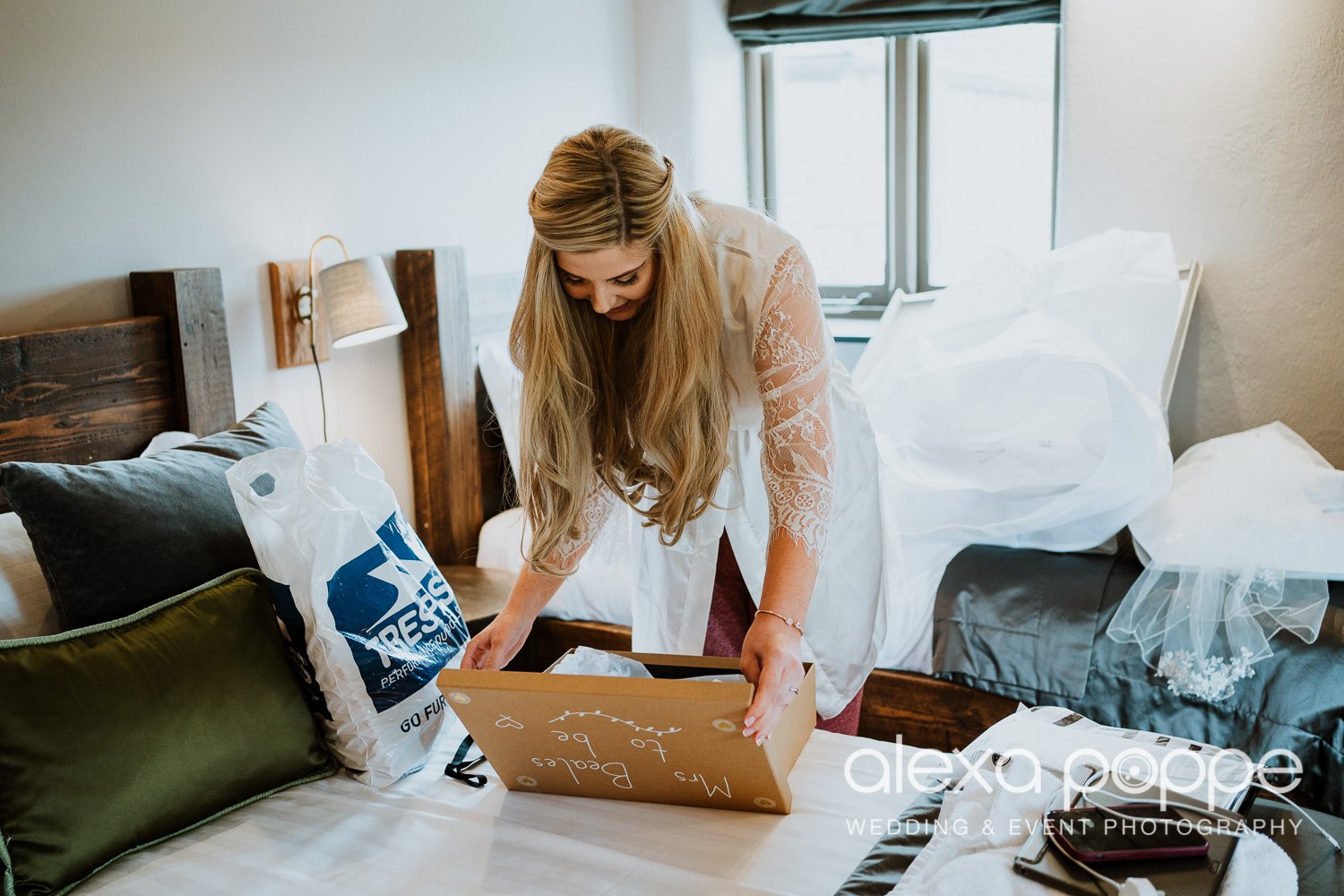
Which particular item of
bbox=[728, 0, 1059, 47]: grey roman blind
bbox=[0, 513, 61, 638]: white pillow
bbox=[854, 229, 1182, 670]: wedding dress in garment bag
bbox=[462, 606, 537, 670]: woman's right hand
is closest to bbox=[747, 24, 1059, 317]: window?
bbox=[728, 0, 1059, 47]: grey roman blind

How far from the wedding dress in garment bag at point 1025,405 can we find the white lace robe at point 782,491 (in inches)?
22.9

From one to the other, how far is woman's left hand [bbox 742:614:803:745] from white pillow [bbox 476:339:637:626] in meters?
0.91

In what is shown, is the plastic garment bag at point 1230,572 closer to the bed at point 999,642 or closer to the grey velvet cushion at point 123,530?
the bed at point 999,642

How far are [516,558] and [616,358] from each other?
1.26m

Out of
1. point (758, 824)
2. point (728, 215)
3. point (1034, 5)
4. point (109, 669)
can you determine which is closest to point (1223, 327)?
point (1034, 5)

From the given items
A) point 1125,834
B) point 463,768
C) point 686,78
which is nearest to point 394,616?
point 463,768

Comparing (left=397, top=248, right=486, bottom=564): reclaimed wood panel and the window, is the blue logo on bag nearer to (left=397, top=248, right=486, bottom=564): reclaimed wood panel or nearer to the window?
(left=397, top=248, right=486, bottom=564): reclaimed wood panel

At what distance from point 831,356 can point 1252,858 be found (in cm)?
79

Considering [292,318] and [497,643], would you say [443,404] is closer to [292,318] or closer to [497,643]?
[292,318]

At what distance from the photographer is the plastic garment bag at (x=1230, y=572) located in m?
1.96

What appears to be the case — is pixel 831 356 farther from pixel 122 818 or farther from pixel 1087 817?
pixel 122 818

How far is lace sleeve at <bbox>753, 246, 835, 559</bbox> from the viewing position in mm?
1383

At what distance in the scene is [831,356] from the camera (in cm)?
157

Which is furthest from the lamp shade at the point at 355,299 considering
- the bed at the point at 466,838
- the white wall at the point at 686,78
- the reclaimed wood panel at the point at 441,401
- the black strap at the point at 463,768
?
the white wall at the point at 686,78
